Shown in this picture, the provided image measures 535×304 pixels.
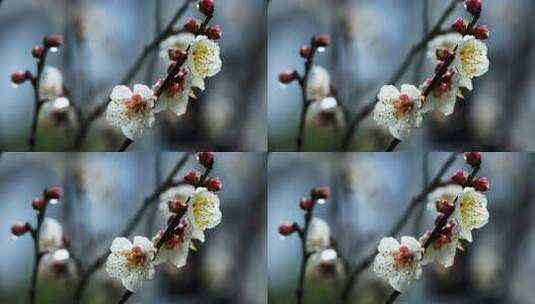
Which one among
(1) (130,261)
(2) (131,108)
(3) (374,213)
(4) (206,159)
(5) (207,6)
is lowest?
(1) (130,261)

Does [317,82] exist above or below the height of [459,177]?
above

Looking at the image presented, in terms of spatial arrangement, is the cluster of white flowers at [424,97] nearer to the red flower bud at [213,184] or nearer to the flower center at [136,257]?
the red flower bud at [213,184]

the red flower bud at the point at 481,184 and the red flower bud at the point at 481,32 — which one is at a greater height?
the red flower bud at the point at 481,32

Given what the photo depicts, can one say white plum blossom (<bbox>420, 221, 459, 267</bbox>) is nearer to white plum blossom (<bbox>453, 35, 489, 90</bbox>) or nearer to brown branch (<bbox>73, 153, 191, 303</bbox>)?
white plum blossom (<bbox>453, 35, 489, 90</bbox>)

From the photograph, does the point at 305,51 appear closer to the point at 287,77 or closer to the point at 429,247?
the point at 287,77

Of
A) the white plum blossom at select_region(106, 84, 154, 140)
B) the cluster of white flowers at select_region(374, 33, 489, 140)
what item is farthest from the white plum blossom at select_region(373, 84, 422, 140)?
the white plum blossom at select_region(106, 84, 154, 140)

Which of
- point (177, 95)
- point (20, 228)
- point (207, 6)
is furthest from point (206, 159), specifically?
point (20, 228)

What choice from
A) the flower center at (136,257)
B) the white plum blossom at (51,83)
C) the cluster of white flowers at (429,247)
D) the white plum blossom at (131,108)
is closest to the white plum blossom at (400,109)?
the cluster of white flowers at (429,247)
